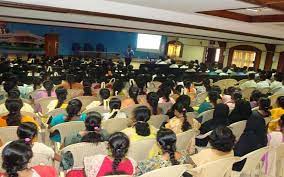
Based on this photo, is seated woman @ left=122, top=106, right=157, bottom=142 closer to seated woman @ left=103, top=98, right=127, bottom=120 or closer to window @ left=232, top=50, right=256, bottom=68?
seated woman @ left=103, top=98, right=127, bottom=120

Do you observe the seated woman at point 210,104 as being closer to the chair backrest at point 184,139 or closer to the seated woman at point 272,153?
the seated woman at point 272,153

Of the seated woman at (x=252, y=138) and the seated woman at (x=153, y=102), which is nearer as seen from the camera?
the seated woman at (x=252, y=138)

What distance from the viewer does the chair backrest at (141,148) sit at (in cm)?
284

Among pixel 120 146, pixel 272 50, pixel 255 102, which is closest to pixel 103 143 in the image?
pixel 120 146

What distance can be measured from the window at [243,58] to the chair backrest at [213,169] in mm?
13797

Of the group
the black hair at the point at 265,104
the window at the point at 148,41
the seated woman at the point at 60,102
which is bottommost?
the seated woman at the point at 60,102

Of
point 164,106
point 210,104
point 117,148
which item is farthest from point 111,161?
point 210,104

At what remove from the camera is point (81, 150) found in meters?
2.57

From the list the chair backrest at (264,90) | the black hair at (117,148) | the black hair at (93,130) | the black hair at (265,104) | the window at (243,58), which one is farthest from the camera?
the window at (243,58)

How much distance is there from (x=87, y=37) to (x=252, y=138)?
1508 centimetres

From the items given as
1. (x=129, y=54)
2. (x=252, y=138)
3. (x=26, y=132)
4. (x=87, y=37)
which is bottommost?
(x=252, y=138)

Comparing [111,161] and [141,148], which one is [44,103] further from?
[111,161]

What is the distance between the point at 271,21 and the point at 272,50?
10442mm

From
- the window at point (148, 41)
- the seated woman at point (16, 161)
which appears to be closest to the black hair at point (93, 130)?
the seated woman at point (16, 161)
